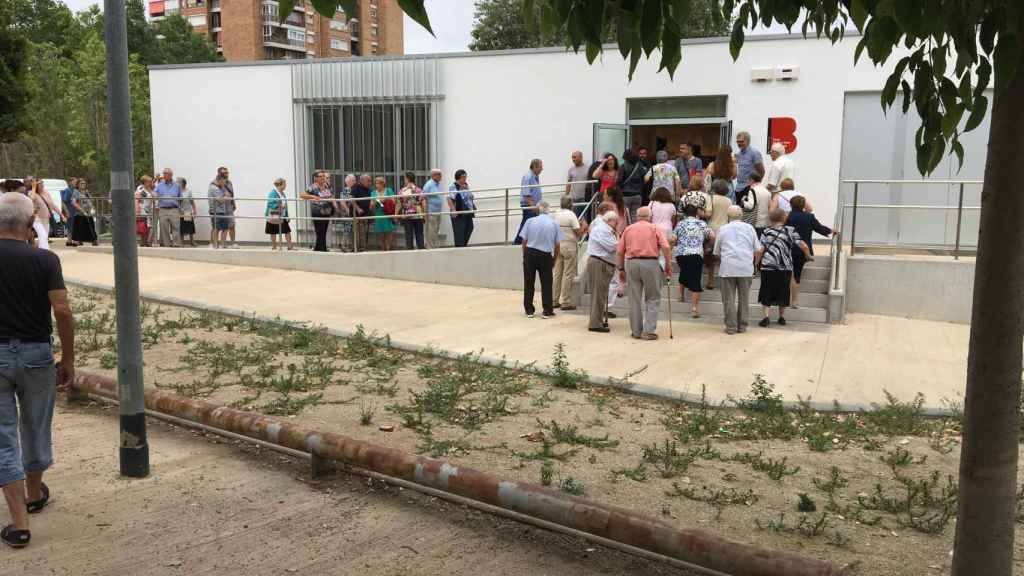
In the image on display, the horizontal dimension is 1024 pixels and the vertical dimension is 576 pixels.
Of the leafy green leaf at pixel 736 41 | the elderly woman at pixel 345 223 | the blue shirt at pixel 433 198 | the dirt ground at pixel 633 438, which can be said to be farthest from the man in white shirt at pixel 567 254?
the leafy green leaf at pixel 736 41

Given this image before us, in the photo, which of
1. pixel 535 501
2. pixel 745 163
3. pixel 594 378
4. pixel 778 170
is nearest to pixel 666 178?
pixel 745 163

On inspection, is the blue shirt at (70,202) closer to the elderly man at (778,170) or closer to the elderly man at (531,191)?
the elderly man at (531,191)

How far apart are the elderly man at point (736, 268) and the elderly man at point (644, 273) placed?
850mm

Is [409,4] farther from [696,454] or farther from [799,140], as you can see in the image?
[799,140]

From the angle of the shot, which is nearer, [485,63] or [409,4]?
[409,4]

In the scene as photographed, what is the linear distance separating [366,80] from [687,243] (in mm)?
10023

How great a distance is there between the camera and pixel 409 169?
741 inches

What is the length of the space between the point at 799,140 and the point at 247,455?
12727 millimetres

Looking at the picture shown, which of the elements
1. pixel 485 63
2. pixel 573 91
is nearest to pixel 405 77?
pixel 485 63

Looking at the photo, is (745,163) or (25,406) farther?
(745,163)

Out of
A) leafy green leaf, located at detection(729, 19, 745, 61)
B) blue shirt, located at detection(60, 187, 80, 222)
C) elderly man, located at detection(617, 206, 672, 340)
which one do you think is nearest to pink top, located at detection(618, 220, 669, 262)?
elderly man, located at detection(617, 206, 672, 340)

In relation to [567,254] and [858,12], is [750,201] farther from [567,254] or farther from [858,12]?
[858,12]

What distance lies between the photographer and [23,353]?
4535 millimetres

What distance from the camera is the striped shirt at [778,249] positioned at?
37.0 ft
